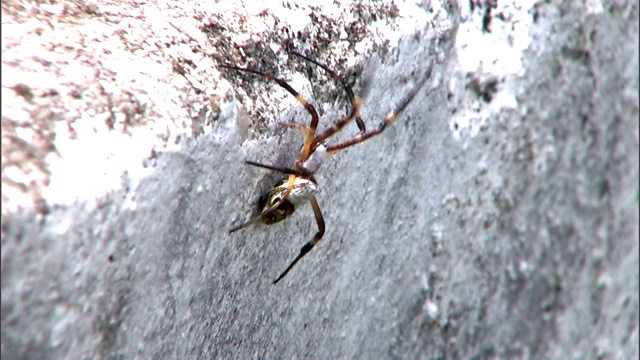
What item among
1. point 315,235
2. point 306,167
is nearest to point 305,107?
point 306,167

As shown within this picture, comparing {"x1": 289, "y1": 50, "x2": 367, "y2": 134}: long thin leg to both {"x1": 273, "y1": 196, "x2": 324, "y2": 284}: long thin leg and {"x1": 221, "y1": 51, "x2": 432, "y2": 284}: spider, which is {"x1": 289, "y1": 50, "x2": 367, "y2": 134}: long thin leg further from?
{"x1": 273, "y1": 196, "x2": 324, "y2": 284}: long thin leg

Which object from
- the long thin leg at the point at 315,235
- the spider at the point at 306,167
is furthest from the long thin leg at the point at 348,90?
the long thin leg at the point at 315,235

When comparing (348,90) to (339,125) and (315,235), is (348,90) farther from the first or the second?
(315,235)

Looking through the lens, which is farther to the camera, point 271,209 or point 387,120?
point 387,120

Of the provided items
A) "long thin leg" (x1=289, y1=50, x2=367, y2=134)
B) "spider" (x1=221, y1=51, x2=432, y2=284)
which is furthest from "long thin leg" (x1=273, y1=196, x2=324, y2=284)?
"long thin leg" (x1=289, y1=50, x2=367, y2=134)

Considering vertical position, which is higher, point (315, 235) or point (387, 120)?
point (387, 120)

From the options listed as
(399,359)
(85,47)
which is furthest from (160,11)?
(399,359)
